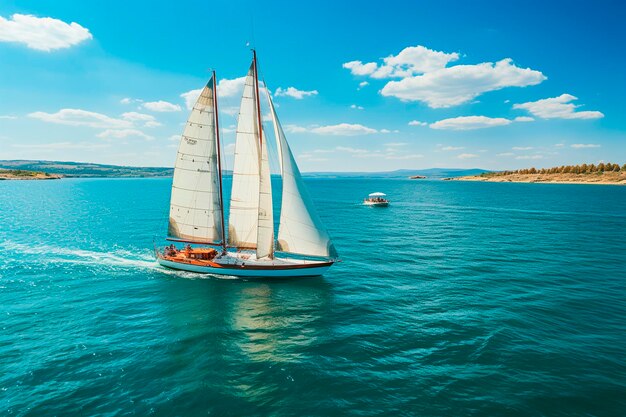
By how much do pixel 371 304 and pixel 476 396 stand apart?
13128mm

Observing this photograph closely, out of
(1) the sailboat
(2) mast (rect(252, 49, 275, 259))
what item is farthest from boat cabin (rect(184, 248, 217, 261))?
(2) mast (rect(252, 49, 275, 259))

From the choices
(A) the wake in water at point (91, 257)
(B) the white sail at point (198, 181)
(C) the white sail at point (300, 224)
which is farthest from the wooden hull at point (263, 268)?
(B) the white sail at point (198, 181)

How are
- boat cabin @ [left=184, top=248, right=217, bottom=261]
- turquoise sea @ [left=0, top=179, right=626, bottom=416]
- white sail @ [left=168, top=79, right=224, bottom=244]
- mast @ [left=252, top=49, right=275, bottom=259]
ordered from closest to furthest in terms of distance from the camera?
1. turquoise sea @ [left=0, top=179, right=626, bottom=416]
2. mast @ [left=252, top=49, right=275, bottom=259]
3. white sail @ [left=168, top=79, right=224, bottom=244]
4. boat cabin @ [left=184, top=248, right=217, bottom=261]

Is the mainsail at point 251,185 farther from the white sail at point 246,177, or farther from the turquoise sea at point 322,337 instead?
the turquoise sea at point 322,337

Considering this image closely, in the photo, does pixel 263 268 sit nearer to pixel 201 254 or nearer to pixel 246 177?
pixel 201 254

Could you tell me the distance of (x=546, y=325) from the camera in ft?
84.4

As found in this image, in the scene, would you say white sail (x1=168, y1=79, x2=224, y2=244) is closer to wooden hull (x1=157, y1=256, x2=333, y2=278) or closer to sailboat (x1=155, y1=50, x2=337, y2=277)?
sailboat (x1=155, y1=50, x2=337, y2=277)

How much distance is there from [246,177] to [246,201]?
2.87m

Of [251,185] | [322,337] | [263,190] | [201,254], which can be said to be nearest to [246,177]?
[251,185]

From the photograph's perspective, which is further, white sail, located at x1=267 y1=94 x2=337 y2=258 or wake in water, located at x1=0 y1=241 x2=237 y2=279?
wake in water, located at x1=0 y1=241 x2=237 y2=279

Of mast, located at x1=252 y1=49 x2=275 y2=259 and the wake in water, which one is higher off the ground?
mast, located at x1=252 y1=49 x2=275 y2=259

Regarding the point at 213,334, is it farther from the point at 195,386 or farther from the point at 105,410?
the point at 105,410

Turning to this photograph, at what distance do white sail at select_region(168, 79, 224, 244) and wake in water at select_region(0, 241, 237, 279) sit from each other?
493 centimetres

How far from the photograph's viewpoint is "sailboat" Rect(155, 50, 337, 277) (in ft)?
112
